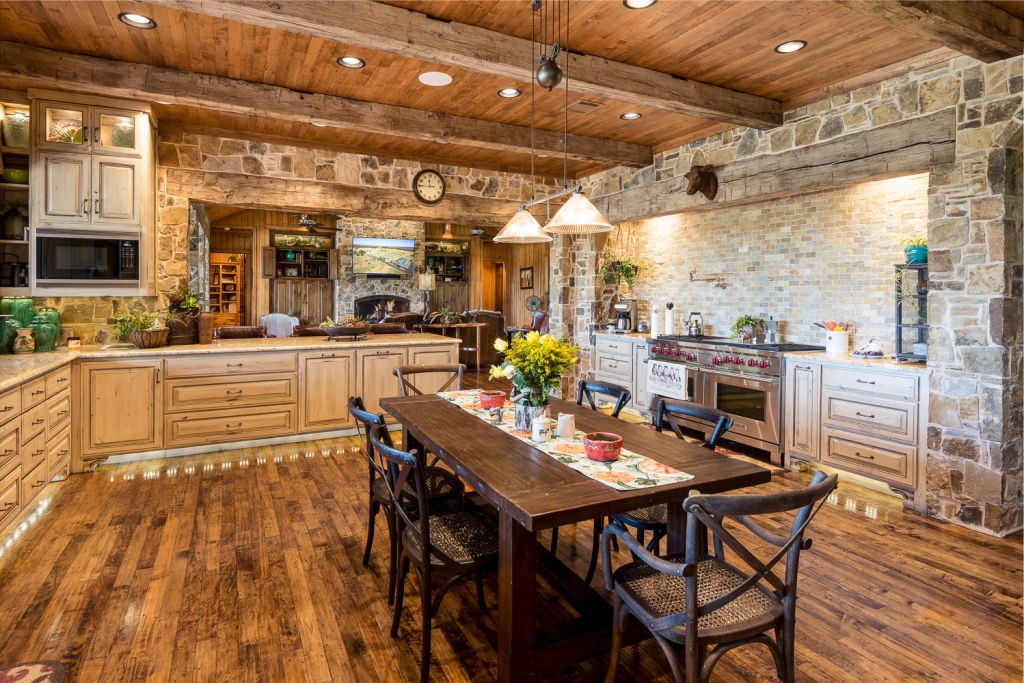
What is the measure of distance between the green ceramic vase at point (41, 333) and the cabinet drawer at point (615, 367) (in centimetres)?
521

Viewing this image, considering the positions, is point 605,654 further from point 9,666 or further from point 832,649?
point 9,666

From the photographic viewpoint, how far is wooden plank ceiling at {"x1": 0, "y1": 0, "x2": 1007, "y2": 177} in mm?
2918

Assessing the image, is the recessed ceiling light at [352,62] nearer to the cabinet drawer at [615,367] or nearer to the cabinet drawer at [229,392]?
the cabinet drawer at [229,392]

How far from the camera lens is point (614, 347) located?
6.41m

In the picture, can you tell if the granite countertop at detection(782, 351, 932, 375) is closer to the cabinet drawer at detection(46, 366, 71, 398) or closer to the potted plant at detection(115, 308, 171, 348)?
the potted plant at detection(115, 308, 171, 348)

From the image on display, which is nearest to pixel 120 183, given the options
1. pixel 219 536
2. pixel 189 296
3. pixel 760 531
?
pixel 189 296

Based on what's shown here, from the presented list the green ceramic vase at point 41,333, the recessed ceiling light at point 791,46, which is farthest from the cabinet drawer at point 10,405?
the recessed ceiling light at point 791,46

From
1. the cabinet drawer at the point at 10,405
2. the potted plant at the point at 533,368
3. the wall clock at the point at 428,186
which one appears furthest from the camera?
the wall clock at the point at 428,186

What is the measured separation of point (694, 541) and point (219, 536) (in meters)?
2.75

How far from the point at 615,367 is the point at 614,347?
233 millimetres

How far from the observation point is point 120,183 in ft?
13.9

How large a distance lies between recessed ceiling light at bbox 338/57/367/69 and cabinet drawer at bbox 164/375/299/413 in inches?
104

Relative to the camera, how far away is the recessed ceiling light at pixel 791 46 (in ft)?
10.7

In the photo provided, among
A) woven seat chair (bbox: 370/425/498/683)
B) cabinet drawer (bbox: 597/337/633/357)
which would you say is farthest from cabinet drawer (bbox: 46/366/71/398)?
cabinet drawer (bbox: 597/337/633/357)
